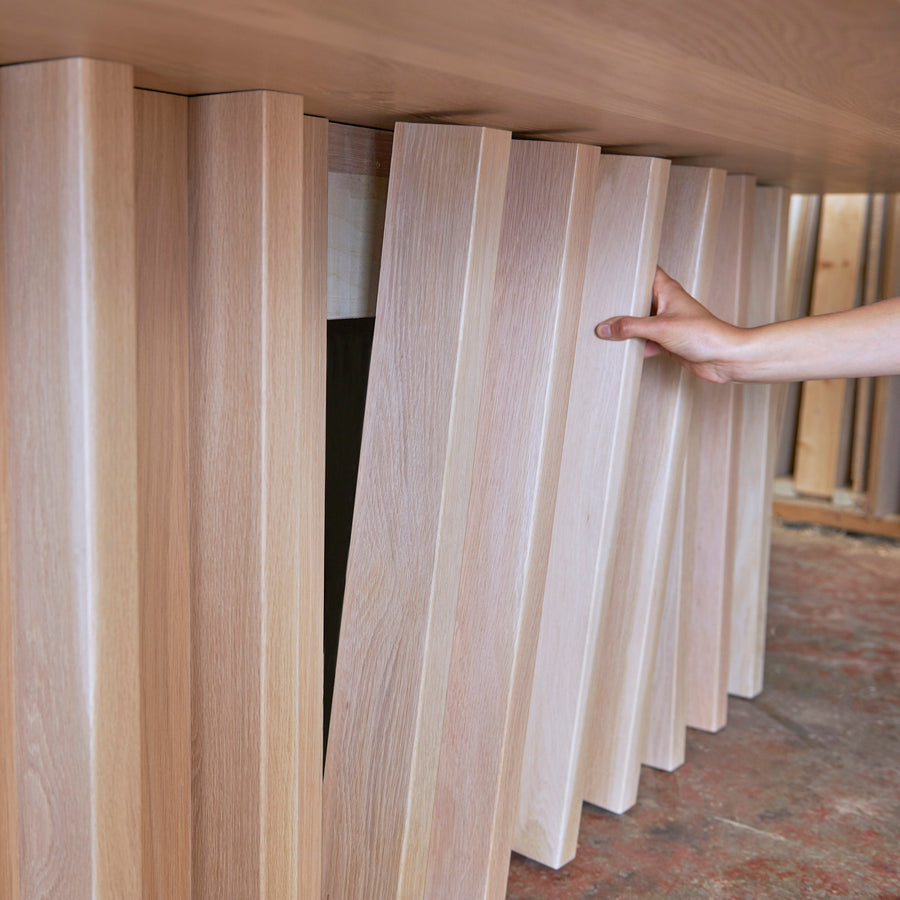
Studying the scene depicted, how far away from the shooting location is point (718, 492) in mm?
1668

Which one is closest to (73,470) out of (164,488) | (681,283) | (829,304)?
(164,488)

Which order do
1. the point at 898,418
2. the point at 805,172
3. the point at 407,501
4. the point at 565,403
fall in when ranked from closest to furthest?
the point at 407,501, the point at 565,403, the point at 805,172, the point at 898,418

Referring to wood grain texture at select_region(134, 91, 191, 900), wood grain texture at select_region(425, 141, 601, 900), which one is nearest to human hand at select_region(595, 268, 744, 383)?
wood grain texture at select_region(425, 141, 601, 900)

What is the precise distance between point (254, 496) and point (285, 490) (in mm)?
29

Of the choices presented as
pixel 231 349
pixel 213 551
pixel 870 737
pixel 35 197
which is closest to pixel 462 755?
pixel 213 551

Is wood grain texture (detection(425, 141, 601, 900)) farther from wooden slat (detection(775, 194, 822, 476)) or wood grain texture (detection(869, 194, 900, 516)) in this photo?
wooden slat (detection(775, 194, 822, 476))

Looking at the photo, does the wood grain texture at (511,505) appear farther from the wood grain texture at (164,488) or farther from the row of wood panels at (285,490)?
the wood grain texture at (164,488)

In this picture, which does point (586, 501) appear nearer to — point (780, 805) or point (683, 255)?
point (683, 255)

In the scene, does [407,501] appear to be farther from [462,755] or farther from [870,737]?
[870,737]

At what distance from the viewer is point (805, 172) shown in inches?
58.4

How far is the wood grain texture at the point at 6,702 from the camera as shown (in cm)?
71

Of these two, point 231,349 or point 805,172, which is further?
point 805,172

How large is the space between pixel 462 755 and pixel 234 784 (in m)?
0.30

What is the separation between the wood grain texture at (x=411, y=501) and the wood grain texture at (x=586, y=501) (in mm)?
287
